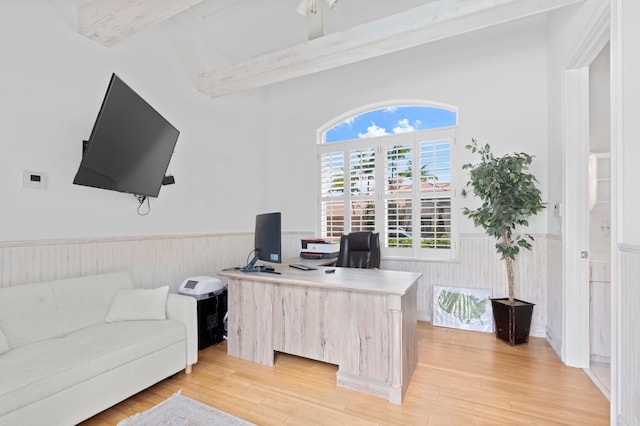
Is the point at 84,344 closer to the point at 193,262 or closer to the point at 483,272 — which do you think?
the point at 193,262

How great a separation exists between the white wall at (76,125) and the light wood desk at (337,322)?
1.26m

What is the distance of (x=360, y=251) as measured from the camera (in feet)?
11.5

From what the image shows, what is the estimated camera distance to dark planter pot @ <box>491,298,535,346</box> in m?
2.95

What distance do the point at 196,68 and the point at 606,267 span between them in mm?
4477

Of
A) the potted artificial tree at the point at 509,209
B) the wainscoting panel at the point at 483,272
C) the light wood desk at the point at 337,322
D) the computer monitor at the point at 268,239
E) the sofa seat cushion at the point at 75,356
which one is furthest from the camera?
the wainscoting panel at the point at 483,272

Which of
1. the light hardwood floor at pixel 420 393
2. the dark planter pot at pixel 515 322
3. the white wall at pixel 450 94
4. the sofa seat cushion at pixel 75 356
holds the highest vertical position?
the white wall at pixel 450 94

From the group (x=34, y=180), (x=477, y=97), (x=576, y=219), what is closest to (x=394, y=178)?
(x=477, y=97)

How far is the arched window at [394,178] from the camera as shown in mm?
3721

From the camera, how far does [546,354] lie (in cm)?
276

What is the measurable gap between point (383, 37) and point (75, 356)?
315 centimetres

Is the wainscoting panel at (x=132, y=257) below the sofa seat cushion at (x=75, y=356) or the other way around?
the other way around

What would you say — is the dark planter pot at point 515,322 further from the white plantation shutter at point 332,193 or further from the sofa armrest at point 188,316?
the sofa armrest at point 188,316

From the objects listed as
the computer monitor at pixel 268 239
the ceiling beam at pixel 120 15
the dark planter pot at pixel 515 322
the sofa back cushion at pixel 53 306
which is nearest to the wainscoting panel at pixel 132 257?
the sofa back cushion at pixel 53 306

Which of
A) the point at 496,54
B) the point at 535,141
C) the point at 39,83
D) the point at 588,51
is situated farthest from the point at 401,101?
the point at 39,83
